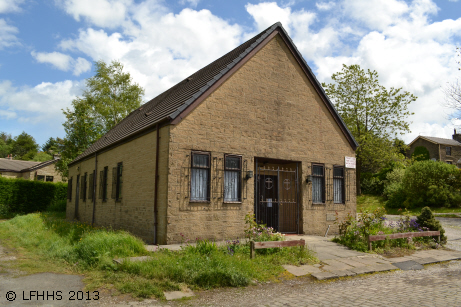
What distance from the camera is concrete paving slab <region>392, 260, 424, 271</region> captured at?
9.55 m

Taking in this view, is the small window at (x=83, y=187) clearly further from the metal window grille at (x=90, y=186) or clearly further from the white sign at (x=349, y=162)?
the white sign at (x=349, y=162)

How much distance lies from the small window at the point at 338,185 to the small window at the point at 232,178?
5.03 metres

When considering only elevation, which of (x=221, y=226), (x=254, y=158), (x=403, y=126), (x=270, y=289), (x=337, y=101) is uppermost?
(x=337, y=101)

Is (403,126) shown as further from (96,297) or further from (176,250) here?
(96,297)

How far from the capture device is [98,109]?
113 feet

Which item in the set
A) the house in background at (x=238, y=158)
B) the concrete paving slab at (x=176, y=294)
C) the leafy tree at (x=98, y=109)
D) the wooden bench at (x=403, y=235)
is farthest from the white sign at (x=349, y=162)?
the leafy tree at (x=98, y=109)

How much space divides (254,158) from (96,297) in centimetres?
812

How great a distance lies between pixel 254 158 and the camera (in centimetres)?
1330

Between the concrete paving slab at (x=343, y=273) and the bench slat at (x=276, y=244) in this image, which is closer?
the concrete paving slab at (x=343, y=273)

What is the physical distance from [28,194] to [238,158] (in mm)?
24572

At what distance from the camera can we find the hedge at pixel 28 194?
28234mm

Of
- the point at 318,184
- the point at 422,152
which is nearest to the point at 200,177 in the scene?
the point at 318,184

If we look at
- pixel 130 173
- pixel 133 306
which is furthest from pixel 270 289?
pixel 130 173

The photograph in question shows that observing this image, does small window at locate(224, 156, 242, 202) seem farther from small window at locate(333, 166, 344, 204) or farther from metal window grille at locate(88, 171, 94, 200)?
metal window grille at locate(88, 171, 94, 200)
